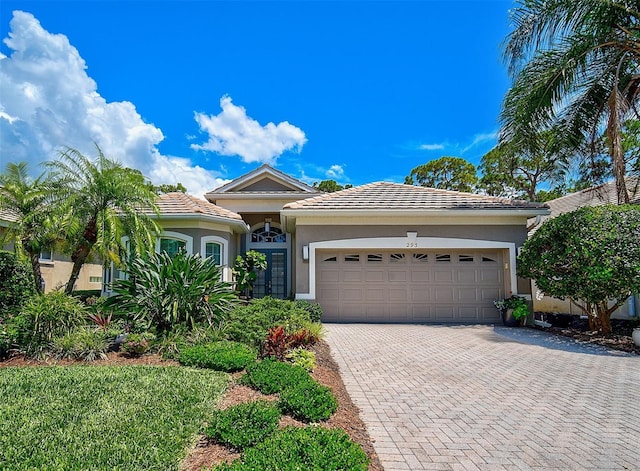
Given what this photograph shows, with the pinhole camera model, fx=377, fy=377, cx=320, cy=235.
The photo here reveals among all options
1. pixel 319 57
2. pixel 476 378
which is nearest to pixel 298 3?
pixel 319 57

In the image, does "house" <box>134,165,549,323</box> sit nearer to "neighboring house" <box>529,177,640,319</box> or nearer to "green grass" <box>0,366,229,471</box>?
"neighboring house" <box>529,177,640,319</box>

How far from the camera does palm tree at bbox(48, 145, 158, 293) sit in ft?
31.5

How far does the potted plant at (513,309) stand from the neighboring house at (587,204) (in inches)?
125

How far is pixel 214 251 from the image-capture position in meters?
13.6

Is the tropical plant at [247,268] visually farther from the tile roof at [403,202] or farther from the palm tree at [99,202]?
the palm tree at [99,202]

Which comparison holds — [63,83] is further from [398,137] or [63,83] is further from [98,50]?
[398,137]

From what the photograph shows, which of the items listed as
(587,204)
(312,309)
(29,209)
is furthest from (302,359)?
(587,204)

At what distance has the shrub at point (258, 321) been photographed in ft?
24.3

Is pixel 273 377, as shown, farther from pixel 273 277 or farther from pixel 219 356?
pixel 273 277

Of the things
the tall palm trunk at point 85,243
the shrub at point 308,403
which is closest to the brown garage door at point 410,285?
the tall palm trunk at point 85,243

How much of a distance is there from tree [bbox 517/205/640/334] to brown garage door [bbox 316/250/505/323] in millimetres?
2424

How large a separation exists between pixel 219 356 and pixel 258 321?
176 cm

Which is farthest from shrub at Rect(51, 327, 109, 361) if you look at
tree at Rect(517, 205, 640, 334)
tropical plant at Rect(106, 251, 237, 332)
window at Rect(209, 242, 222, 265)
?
tree at Rect(517, 205, 640, 334)

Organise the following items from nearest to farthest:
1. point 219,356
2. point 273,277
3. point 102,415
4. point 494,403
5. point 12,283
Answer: point 102,415 → point 494,403 → point 219,356 → point 12,283 → point 273,277
